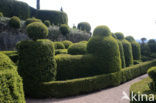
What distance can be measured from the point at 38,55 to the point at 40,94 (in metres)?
A: 1.98

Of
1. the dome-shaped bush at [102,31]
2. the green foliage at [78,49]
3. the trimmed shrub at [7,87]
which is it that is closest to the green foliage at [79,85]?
the green foliage at [78,49]

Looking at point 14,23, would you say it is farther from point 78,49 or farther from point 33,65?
point 33,65

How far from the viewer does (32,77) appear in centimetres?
677

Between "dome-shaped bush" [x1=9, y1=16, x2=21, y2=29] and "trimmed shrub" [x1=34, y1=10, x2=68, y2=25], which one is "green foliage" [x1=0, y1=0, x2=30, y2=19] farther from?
"dome-shaped bush" [x1=9, y1=16, x2=21, y2=29]

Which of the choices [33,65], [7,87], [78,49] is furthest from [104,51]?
[7,87]

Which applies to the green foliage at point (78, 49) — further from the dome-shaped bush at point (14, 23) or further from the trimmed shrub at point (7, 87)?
the dome-shaped bush at point (14, 23)

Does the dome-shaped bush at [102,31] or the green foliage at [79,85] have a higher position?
the dome-shaped bush at [102,31]

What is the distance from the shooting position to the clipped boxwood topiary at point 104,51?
9117 millimetres

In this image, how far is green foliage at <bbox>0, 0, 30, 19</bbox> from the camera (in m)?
19.7

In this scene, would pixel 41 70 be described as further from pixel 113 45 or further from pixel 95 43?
pixel 113 45

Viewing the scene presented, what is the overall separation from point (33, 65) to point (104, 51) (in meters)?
4.72

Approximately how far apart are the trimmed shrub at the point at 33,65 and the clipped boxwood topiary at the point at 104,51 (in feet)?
12.1

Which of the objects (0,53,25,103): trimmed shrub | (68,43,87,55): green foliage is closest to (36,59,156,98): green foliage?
(68,43,87,55): green foliage

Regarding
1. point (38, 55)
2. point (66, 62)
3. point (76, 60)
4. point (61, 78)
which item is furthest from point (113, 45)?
point (38, 55)
